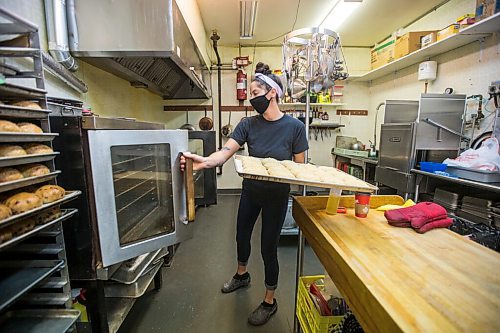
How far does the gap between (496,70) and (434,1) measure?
121 centimetres

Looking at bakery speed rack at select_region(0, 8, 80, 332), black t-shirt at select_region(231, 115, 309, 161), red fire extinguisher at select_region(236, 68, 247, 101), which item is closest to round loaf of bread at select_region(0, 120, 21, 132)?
bakery speed rack at select_region(0, 8, 80, 332)

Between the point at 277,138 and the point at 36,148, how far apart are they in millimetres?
1183

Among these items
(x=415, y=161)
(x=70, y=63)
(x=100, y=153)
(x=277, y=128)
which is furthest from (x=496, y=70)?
(x=70, y=63)

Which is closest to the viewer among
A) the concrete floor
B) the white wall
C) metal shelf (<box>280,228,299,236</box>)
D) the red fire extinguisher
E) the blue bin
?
the concrete floor

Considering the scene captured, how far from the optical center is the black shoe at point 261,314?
1.65 m

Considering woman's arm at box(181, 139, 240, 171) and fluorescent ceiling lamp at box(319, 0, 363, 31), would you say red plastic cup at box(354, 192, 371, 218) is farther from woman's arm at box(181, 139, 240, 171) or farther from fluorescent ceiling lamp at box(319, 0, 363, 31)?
fluorescent ceiling lamp at box(319, 0, 363, 31)

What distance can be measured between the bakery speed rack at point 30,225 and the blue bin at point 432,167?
2746 millimetres

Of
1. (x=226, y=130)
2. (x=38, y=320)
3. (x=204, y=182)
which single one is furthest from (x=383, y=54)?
(x=38, y=320)

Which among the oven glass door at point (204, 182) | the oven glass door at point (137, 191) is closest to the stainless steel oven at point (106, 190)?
the oven glass door at point (137, 191)

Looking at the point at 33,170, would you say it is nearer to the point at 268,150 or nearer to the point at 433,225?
the point at 268,150

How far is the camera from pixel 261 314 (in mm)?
1670

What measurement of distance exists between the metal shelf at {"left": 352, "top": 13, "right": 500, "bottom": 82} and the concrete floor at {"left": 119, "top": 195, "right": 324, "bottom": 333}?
2529 millimetres

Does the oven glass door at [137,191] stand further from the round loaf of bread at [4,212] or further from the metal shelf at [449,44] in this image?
the metal shelf at [449,44]

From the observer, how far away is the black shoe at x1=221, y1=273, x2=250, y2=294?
196cm
